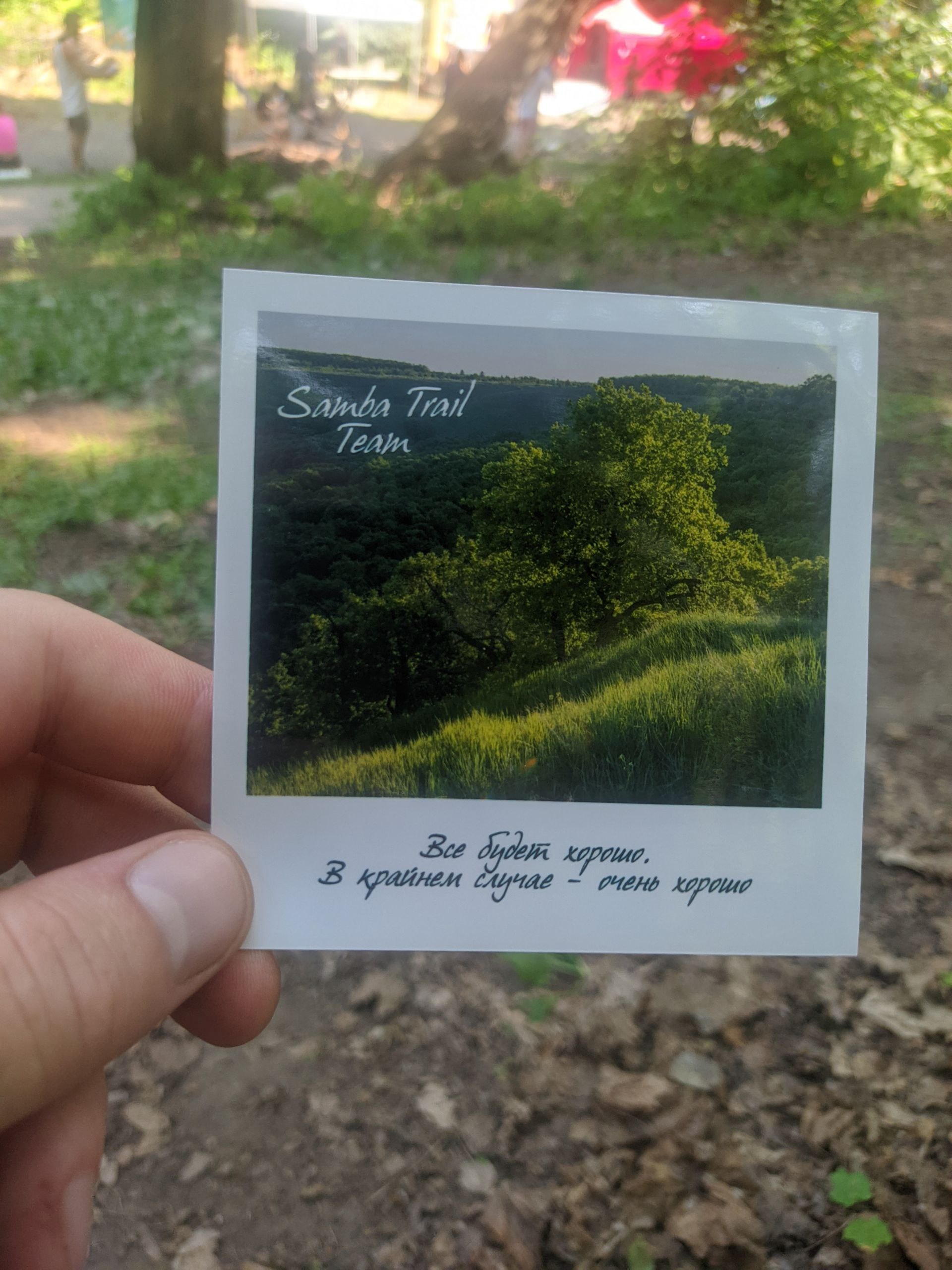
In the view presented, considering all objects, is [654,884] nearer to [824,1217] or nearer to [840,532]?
[840,532]

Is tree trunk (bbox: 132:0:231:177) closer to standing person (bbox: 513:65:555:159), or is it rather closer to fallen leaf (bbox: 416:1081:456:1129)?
standing person (bbox: 513:65:555:159)

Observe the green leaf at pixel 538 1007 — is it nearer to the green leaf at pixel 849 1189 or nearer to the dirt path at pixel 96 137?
the green leaf at pixel 849 1189

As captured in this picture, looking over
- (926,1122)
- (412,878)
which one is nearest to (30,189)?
(412,878)

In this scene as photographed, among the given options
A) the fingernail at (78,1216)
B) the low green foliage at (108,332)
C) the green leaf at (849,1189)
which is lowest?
the green leaf at (849,1189)

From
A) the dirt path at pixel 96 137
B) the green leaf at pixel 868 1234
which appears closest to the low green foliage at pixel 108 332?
the dirt path at pixel 96 137

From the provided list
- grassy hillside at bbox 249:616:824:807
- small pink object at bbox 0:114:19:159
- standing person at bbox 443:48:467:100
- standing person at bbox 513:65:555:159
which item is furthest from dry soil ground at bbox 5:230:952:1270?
small pink object at bbox 0:114:19:159

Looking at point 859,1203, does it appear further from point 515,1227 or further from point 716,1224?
point 515,1227
